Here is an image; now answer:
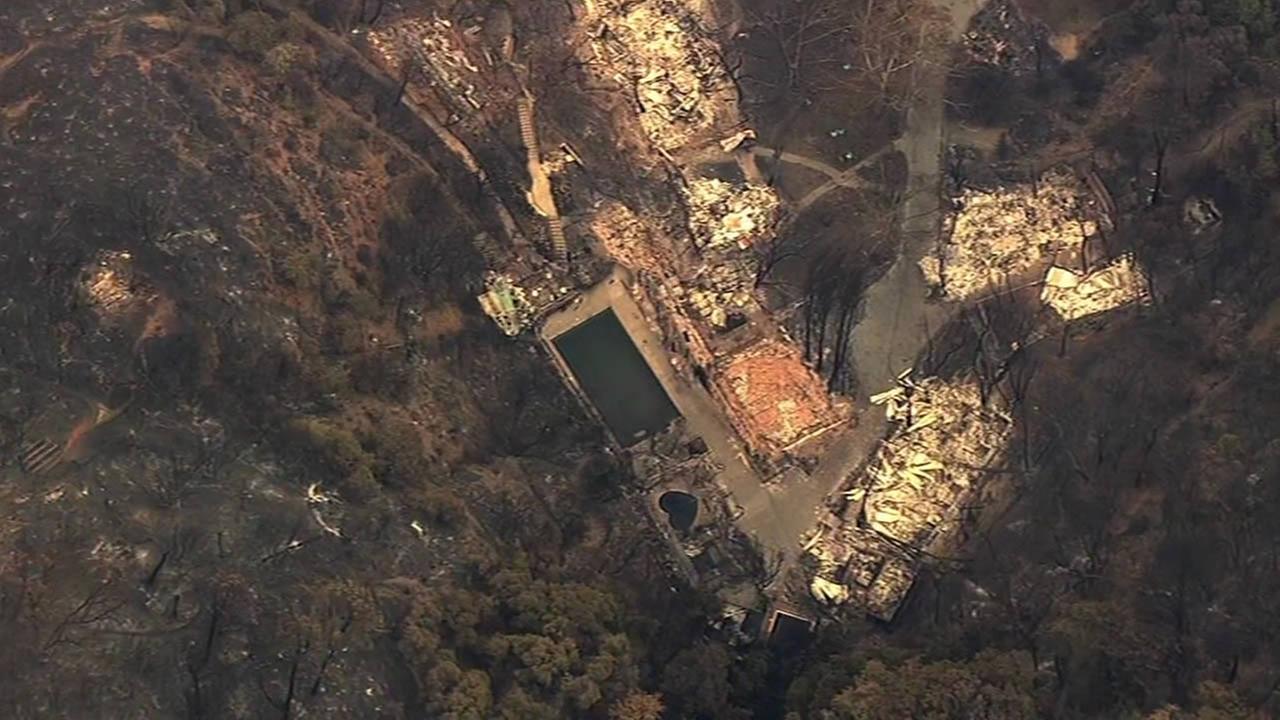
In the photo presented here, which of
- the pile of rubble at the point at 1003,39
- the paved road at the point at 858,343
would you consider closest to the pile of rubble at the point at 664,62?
the paved road at the point at 858,343

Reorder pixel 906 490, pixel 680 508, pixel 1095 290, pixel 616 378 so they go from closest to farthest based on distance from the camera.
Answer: pixel 680 508 < pixel 906 490 < pixel 1095 290 < pixel 616 378

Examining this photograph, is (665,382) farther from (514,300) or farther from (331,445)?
(331,445)

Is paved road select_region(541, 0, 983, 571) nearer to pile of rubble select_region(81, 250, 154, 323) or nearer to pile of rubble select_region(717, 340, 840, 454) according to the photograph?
pile of rubble select_region(717, 340, 840, 454)

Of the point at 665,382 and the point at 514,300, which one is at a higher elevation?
the point at 514,300

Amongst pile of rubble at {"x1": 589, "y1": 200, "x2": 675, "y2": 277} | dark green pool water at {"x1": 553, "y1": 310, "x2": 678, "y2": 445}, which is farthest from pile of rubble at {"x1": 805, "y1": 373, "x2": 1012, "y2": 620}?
pile of rubble at {"x1": 589, "y1": 200, "x2": 675, "y2": 277}


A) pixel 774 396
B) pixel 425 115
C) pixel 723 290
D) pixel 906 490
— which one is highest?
pixel 425 115

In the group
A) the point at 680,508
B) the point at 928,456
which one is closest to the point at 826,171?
the point at 928,456

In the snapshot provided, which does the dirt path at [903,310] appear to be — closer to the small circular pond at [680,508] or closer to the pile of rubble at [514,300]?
the small circular pond at [680,508]
